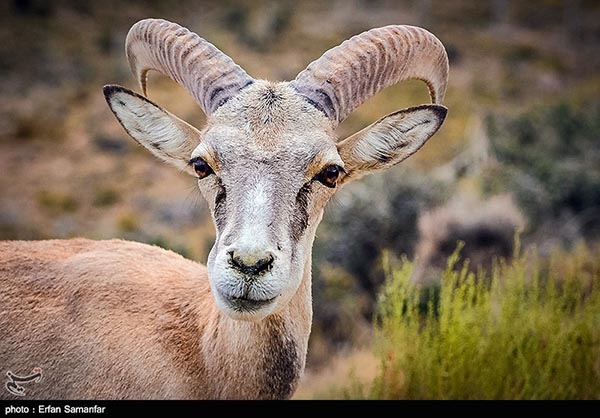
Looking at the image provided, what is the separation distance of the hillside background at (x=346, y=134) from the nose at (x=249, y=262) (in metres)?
1.79

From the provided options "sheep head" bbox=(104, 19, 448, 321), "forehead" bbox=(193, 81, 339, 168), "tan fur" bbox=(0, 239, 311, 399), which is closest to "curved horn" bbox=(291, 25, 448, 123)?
"sheep head" bbox=(104, 19, 448, 321)

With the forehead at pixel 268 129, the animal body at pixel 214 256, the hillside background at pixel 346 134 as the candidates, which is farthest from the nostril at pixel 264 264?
the hillside background at pixel 346 134

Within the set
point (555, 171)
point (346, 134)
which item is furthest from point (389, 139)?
point (346, 134)

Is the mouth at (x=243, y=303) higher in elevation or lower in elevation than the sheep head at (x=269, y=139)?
lower

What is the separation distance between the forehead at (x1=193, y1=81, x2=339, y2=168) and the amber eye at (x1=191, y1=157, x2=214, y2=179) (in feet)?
0.26

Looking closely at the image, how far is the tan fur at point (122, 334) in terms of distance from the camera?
4.33 meters

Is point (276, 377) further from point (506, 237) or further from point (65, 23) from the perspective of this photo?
point (65, 23)

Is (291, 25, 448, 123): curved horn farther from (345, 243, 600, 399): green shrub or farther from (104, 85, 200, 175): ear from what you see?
(345, 243, 600, 399): green shrub

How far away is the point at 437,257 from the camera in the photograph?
36.4 ft

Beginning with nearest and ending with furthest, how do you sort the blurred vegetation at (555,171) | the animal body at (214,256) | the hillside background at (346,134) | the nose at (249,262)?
the nose at (249,262) < the animal body at (214,256) < the hillside background at (346,134) < the blurred vegetation at (555,171)

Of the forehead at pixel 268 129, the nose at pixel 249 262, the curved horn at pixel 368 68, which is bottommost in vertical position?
the nose at pixel 249 262

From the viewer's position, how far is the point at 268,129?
165 inches

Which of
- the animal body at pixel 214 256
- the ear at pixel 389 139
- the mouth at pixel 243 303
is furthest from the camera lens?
the ear at pixel 389 139

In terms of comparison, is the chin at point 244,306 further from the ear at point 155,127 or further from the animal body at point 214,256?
the ear at point 155,127
